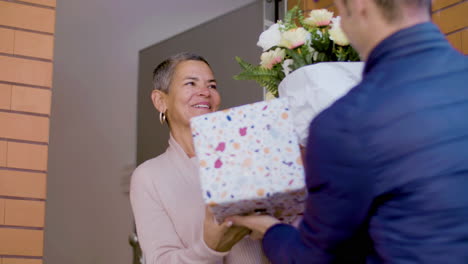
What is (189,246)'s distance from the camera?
72.9 inches

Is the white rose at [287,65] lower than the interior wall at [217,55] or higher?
lower

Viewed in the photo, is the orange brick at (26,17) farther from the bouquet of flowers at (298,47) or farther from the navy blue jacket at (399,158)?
the navy blue jacket at (399,158)

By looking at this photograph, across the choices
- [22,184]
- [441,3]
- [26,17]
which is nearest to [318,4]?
[441,3]

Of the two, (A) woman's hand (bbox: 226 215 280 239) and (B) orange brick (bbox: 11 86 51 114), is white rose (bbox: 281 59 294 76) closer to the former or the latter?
(A) woman's hand (bbox: 226 215 280 239)

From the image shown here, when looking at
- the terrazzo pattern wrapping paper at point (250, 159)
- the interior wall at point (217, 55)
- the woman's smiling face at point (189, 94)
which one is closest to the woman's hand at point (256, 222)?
the terrazzo pattern wrapping paper at point (250, 159)

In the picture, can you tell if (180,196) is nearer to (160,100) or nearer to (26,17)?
(160,100)

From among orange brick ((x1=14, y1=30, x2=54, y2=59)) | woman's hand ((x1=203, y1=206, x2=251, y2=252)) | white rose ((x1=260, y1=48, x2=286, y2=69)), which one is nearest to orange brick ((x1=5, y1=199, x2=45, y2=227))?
orange brick ((x1=14, y1=30, x2=54, y2=59))

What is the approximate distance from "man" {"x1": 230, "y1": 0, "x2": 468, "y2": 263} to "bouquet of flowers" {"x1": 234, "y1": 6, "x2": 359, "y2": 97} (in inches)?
23.6

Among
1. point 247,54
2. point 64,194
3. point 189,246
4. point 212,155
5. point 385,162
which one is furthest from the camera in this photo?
point 64,194

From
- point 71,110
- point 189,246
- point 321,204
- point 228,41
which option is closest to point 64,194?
point 71,110

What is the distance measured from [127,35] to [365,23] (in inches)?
139

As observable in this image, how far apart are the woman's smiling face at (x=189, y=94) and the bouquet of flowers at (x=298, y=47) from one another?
12.9 inches

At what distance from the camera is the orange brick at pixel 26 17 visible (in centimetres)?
244

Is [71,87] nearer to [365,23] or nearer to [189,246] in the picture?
[189,246]
